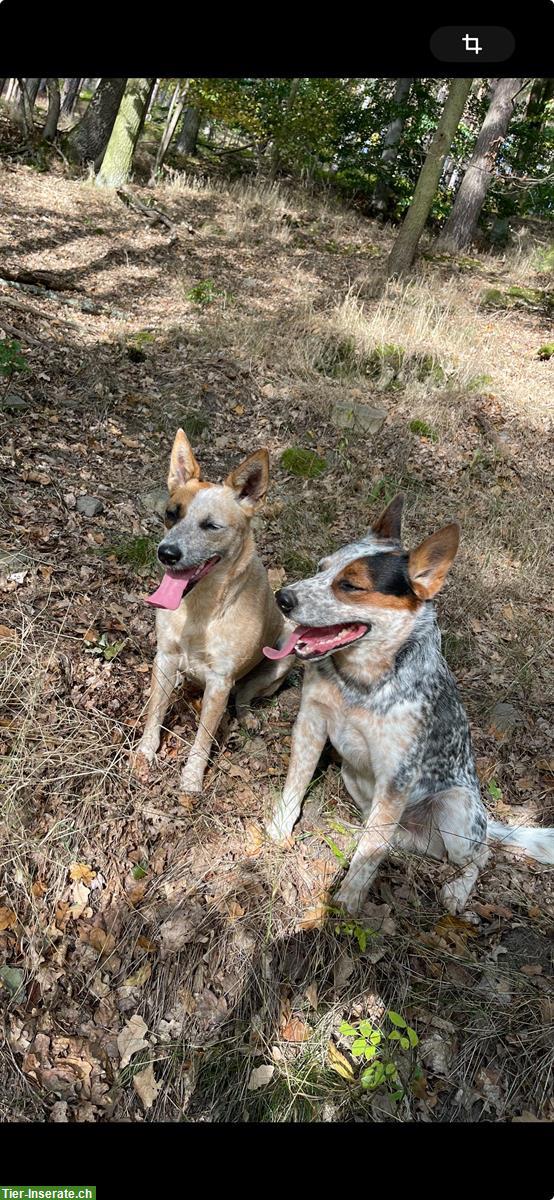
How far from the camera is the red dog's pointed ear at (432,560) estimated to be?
314 cm

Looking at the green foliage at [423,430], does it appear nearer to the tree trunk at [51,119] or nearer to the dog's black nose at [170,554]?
the dog's black nose at [170,554]

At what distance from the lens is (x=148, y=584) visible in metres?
5.29

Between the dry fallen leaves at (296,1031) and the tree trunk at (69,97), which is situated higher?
the tree trunk at (69,97)

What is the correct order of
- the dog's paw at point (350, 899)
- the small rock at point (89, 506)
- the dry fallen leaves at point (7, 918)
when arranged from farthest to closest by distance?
the small rock at point (89, 506) → the dog's paw at point (350, 899) → the dry fallen leaves at point (7, 918)

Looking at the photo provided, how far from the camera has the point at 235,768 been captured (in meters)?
4.28

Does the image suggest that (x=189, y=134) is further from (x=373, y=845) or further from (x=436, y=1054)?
(x=436, y=1054)

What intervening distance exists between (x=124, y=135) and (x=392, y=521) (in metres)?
15.2

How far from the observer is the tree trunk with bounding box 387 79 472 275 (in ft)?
36.1

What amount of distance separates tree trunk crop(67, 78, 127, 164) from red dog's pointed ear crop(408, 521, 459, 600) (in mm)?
16460

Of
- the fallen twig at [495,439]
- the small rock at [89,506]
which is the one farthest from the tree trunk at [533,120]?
the small rock at [89,506]

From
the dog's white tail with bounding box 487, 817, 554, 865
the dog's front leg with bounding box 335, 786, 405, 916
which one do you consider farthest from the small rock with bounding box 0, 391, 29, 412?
the dog's white tail with bounding box 487, 817, 554, 865

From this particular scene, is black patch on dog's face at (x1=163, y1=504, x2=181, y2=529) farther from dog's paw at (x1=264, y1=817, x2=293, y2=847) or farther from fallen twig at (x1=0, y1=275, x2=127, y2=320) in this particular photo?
fallen twig at (x1=0, y1=275, x2=127, y2=320)

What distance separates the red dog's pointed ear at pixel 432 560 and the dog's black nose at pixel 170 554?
1.18m
